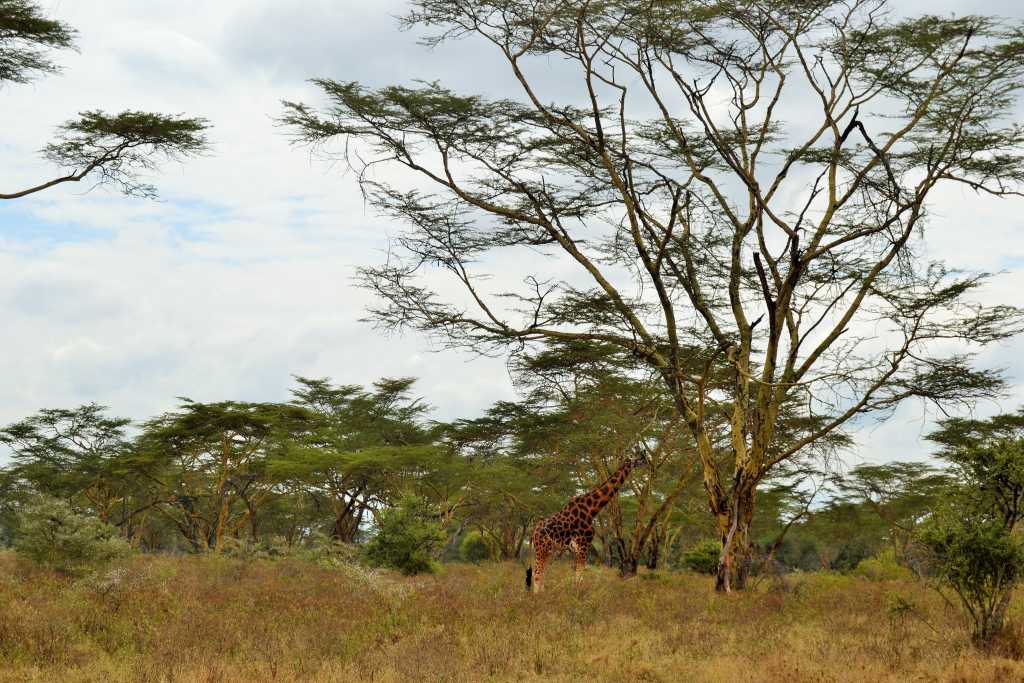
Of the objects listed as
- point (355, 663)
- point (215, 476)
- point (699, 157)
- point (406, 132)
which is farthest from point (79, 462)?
point (355, 663)

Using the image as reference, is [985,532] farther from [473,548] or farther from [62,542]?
[473,548]

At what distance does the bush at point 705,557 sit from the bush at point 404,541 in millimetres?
10356

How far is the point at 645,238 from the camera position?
17.9 metres

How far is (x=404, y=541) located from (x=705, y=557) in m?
11.4

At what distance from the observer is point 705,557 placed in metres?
30.1

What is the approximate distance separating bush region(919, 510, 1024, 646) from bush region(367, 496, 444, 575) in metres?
13.7

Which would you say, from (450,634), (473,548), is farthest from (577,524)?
(473,548)

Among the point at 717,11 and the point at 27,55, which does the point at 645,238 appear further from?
the point at 27,55

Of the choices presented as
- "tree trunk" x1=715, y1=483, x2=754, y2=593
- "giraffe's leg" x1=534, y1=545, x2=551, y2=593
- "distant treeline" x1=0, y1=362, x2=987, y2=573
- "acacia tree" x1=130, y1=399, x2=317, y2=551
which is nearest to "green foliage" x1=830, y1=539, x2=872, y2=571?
"distant treeline" x1=0, y1=362, x2=987, y2=573

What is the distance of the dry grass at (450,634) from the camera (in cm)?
891

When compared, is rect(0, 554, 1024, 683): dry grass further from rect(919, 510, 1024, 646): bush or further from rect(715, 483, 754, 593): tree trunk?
rect(715, 483, 754, 593): tree trunk

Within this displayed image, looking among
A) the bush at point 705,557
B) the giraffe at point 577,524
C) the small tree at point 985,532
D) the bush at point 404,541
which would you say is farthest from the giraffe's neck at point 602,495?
the bush at point 705,557

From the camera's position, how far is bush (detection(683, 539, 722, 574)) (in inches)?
1177

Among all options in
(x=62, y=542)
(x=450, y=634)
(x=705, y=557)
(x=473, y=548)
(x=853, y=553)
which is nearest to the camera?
(x=450, y=634)
